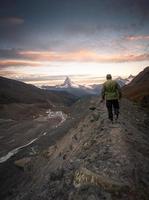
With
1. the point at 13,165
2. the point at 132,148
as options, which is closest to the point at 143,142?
the point at 132,148

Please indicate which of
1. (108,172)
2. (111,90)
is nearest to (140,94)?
(111,90)

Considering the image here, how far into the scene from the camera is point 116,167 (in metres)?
13.9

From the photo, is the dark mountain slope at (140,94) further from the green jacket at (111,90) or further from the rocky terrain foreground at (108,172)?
the rocky terrain foreground at (108,172)

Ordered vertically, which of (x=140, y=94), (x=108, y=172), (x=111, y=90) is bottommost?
(x=140, y=94)

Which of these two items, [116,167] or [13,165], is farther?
[13,165]

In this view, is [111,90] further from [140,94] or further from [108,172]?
[140,94]

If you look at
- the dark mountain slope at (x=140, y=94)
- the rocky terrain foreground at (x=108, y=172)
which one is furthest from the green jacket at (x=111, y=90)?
the dark mountain slope at (x=140, y=94)

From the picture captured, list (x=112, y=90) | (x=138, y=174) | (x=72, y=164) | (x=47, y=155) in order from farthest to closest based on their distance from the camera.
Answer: (x=47, y=155) → (x=112, y=90) → (x=72, y=164) → (x=138, y=174)

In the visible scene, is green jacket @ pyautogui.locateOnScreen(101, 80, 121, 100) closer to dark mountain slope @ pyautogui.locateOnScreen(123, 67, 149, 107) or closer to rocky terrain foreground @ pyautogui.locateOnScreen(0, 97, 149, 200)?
rocky terrain foreground @ pyautogui.locateOnScreen(0, 97, 149, 200)

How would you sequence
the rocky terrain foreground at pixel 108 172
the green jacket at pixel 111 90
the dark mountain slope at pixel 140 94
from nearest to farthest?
1. the rocky terrain foreground at pixel 108 172
2. the green jacket at pixel 111 90
3. the dark mountain slope at pixel 140 94

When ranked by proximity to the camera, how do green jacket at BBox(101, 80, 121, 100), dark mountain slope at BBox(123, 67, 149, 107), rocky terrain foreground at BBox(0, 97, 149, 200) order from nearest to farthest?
rocky terrain foreground at BBox(0, 97, 149, 200), green jacket at BBox(101, 80, 121, 100), dark mountain slope at BBox(123, 67, 149, 107)

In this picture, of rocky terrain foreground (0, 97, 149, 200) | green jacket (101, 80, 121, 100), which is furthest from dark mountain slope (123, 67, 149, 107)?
rocky terrain foreground (0, 97, 149, 200)

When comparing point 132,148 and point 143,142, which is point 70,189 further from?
point 143,142

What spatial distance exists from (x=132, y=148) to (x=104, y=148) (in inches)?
76.7
